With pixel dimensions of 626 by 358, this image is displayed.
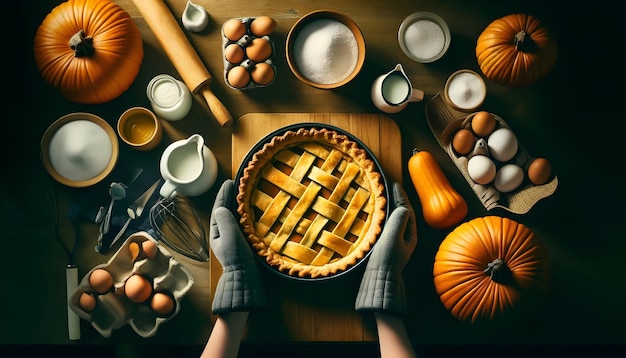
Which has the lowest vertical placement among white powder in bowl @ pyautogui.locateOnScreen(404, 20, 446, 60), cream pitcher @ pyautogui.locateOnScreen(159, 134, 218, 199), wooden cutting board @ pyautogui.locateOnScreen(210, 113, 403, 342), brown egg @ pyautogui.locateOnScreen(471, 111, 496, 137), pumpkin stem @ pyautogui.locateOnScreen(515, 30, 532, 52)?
wooden cutting board @ pyautogui.locateOnScreen(210, 113, 403, 342)

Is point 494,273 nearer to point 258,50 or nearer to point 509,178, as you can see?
point 509,178

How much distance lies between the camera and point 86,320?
1.26 metres

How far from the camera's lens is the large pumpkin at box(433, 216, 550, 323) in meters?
1.15

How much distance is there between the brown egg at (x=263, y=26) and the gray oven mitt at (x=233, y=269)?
40 centimetres

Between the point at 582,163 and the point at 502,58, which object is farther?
the point at 582,163

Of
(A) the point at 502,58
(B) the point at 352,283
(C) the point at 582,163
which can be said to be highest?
(A) the point at 502,58

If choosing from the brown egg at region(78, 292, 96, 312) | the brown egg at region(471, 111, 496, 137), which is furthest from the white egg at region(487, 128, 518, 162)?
the brown egg at region(78, 292, 96, 312)

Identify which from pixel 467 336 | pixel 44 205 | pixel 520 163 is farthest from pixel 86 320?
pixel 520 163

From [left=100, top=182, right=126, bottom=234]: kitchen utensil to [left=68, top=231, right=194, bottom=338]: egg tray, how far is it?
9 cm

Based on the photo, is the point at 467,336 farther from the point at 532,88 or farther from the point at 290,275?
the point at 532,88

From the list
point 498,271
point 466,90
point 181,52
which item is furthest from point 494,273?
point 181,52

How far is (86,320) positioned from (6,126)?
55 cm

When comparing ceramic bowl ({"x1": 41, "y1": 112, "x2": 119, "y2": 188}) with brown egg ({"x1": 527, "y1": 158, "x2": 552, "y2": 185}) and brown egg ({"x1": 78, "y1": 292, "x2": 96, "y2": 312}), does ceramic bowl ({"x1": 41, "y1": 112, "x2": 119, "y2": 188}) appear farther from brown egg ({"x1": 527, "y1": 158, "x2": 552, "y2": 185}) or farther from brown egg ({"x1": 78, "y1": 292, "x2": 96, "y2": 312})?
brown egg ({"x1": 527, "y1": 158, "x2": 552, "y2": 185})

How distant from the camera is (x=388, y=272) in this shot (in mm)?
1195
